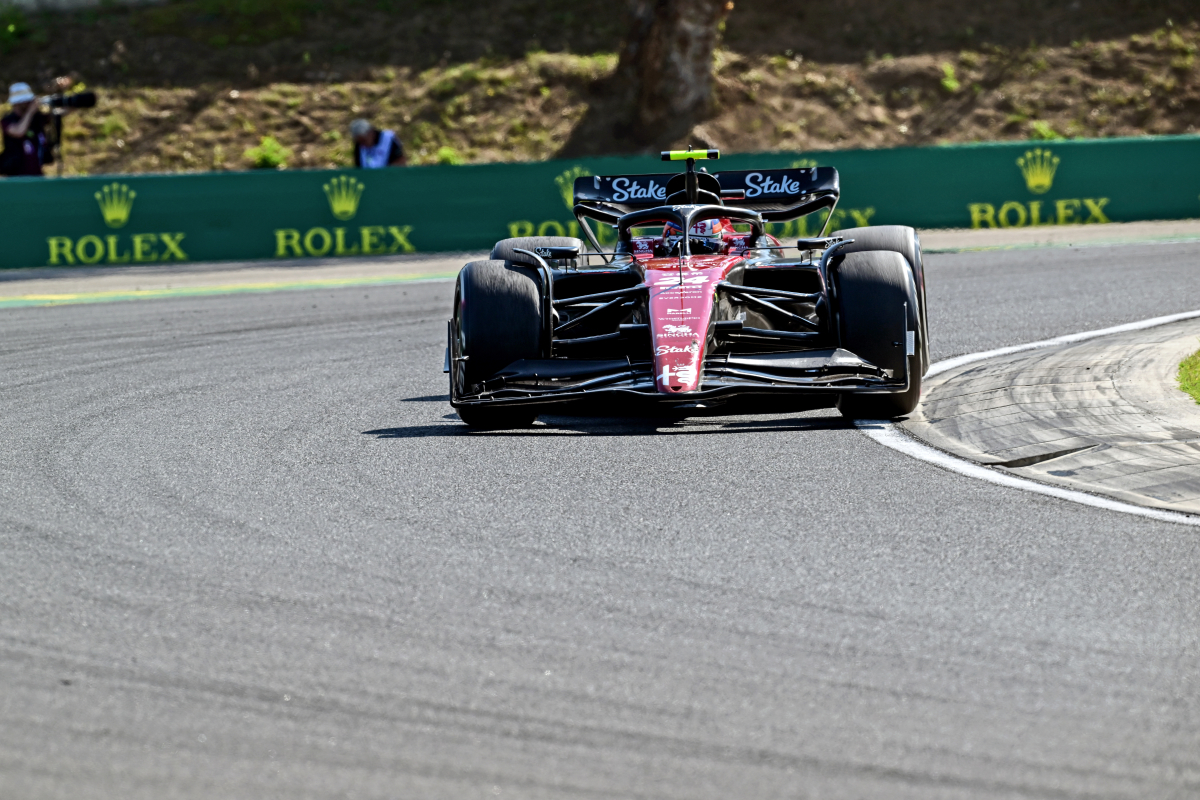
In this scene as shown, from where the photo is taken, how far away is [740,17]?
30891 millimetres

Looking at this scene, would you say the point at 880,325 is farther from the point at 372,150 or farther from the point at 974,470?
the point at 372,150

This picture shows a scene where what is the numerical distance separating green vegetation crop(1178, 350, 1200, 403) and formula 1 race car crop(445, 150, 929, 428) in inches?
51.1

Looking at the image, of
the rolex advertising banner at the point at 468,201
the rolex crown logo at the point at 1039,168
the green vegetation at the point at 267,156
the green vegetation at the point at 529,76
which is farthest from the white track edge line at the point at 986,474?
the green vegetation at the point at 267,156

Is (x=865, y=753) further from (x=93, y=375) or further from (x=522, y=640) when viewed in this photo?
(x=93, y=375)

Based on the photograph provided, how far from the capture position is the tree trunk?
26.2 m

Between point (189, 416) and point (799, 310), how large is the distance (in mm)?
3312

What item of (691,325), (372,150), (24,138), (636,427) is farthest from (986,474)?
(24,138)

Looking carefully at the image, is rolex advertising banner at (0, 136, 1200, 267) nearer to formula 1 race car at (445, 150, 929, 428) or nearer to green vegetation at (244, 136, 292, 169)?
green vegetation at (244, 136, 292, 169)

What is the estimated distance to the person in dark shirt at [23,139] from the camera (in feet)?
65.3

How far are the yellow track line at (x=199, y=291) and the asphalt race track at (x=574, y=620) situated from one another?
27.7ft

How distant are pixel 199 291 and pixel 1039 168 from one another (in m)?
10.4

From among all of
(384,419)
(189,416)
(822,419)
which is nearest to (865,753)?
(822,419)

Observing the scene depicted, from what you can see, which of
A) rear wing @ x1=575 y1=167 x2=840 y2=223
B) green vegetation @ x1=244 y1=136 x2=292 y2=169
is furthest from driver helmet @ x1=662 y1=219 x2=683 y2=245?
green vegetation @ x1=244 y1=136 x2=292 y2=169

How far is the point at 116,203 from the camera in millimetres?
19000
